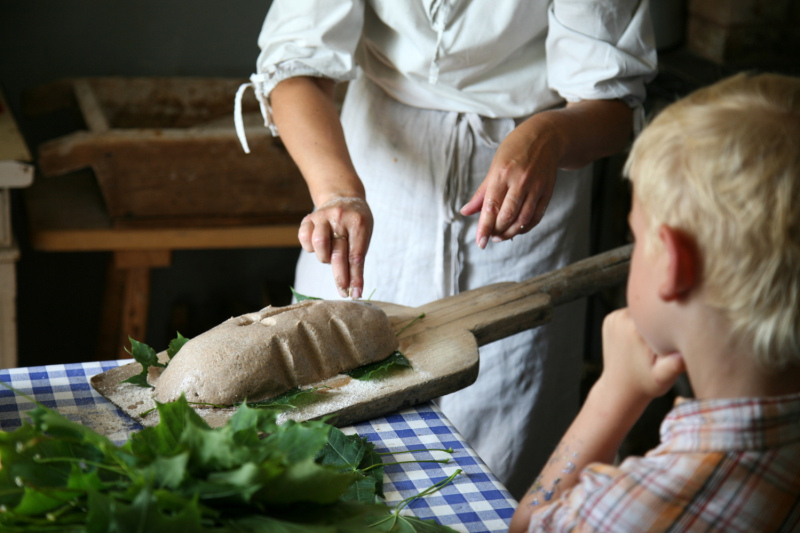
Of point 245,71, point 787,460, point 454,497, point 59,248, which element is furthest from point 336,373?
point 245,71

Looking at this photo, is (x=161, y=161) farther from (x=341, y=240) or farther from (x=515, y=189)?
(x=515, y=189)

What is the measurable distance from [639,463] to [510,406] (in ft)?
3.59

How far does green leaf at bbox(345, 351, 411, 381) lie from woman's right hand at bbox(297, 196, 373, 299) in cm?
15

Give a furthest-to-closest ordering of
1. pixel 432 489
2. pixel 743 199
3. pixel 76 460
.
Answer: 1. pixel 432 489
2. pixel 76 460
3. pixel 743 199

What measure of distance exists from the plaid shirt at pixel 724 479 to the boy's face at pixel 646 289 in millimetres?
85

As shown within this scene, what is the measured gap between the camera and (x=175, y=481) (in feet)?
2.58

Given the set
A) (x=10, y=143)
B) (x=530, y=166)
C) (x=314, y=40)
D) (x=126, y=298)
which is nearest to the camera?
(x=530, y=166)

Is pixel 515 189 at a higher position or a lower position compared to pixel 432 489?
higher

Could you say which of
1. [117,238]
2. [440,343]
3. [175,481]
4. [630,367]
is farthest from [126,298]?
[630,367]

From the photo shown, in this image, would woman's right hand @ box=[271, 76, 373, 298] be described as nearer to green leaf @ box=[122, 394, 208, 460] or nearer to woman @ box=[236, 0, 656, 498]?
woman @ box=[236, 0, 656, 498]

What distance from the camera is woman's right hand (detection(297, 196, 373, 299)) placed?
1439mm

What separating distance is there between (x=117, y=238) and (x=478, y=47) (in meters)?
1.35

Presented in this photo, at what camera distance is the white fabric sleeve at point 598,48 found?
1709 mm

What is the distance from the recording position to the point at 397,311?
1.59 meters
